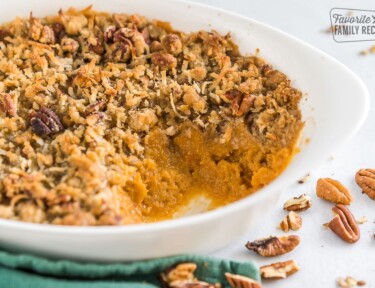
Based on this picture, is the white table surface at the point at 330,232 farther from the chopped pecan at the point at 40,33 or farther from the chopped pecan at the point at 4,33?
the chopped pecan at the point at 4,33

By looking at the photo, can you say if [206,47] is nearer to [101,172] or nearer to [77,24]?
[77,24]

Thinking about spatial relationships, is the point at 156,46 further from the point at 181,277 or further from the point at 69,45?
the point at 181,277

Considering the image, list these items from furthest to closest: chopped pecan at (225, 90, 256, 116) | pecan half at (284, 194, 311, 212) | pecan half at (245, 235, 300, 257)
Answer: pecan half at (284, 194, 311, 212)
chopped pecan at (225, 90, 256, 116)
pecan half at (245, 235, 300, 257)

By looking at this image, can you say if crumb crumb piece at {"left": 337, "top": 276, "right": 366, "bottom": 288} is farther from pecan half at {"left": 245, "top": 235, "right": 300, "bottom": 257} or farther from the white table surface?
pecan half at {"left": 245, "top": 235, "right": 300, "bottom": 257}

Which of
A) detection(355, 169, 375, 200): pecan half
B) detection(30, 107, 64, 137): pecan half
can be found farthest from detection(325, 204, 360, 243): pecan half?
detection(30, 107, 64, 137): pecan half

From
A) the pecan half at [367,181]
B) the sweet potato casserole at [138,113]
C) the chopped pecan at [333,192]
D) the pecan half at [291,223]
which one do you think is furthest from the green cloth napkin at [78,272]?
the pecan half at [367,181]

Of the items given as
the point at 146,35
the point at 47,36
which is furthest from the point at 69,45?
the point at 146,35
